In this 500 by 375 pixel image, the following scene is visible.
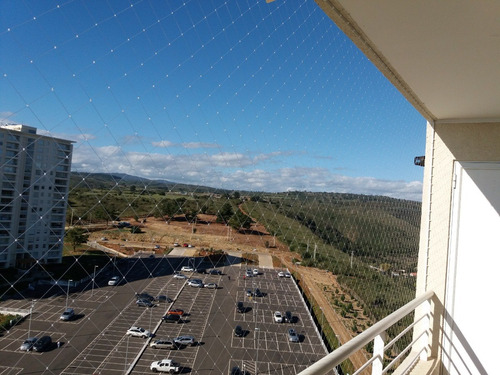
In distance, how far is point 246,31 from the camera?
1562 millimetres

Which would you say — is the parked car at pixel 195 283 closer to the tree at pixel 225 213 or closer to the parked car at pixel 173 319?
the parked car at pixel 173 319

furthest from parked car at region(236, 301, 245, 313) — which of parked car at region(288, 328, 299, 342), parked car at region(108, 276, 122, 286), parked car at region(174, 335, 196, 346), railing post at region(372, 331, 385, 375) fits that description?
railing post at region(372, 331, 385, 375)

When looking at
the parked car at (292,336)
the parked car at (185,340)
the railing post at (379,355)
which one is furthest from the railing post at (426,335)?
the parked car at (185,340)

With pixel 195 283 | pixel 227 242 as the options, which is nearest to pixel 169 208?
pixel 227 242

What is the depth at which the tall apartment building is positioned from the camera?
1222mm

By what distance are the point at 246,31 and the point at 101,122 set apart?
77 cm

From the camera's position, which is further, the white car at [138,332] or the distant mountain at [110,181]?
the white car at [138,332]

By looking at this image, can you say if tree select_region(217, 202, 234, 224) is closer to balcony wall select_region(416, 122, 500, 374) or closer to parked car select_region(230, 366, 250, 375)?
parked car select_region(230, 366, 250, 375)

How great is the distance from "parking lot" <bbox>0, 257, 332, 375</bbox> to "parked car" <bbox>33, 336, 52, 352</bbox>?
0.10 ft

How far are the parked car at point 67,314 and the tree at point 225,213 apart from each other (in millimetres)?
973

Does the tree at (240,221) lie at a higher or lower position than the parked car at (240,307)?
higher

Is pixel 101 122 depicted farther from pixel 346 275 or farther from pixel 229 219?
pixel 346 275

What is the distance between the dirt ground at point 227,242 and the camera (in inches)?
73.7

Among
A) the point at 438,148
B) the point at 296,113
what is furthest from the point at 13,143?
the point at 438,148
